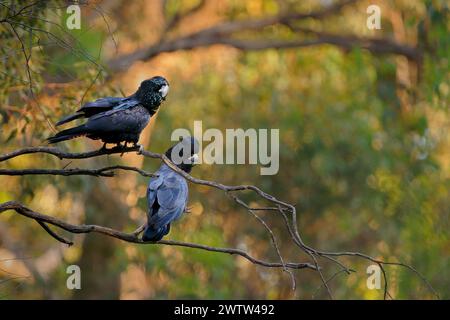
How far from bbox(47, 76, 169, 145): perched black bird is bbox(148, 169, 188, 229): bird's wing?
17.0 inches

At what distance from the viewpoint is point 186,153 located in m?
6.52

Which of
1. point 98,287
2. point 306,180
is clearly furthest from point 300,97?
point 98,287

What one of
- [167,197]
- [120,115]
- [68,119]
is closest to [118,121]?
Answer: [120,115]

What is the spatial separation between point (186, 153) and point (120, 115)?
108cm

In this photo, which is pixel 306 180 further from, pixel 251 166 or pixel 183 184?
pixel 183 184

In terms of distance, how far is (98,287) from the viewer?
599 inches

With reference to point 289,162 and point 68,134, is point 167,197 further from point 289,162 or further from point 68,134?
point 289,162

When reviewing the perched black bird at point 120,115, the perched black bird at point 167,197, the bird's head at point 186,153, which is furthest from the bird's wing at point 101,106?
the bird's head at point 186,153

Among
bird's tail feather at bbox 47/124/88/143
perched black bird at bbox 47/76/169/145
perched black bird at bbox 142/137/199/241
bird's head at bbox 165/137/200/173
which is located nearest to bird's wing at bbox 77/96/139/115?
perched black bird at bbox 47/76/169/145

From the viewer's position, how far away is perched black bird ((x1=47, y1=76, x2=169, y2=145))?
538 cm

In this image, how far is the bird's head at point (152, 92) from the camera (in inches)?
227

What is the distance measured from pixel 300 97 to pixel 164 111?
7.27 feet

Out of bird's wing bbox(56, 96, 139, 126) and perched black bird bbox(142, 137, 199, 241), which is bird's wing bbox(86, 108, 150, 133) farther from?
perched black bird bbox(142, 137, 199, 241)

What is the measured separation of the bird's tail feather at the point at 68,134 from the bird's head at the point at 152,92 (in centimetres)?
56
